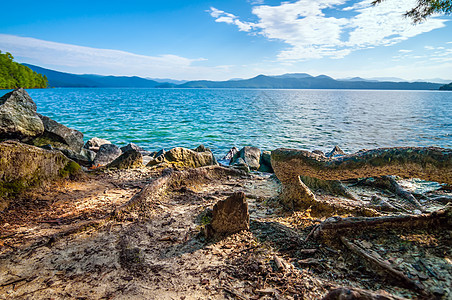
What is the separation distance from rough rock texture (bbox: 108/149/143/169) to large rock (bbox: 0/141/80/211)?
271 cm

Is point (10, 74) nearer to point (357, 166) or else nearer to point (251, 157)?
point (251, 157)

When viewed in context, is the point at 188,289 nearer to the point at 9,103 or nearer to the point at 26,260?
the point at 26,260

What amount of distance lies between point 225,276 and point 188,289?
0.55 meters

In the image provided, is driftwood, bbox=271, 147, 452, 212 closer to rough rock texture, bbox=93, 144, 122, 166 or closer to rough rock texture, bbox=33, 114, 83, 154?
rough rock texture, bbox=93, 144, 122, 166

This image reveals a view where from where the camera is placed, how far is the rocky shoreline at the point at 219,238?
3.19m

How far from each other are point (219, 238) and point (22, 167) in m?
5.24

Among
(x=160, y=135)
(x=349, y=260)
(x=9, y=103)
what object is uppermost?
(x=9, y=103)

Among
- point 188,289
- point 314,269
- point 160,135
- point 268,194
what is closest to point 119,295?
point 188,289

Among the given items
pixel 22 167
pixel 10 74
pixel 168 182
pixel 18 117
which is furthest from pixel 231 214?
pixel 10 74

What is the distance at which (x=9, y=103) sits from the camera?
962 centimetres

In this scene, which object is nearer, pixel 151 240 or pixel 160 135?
pixel 151 240

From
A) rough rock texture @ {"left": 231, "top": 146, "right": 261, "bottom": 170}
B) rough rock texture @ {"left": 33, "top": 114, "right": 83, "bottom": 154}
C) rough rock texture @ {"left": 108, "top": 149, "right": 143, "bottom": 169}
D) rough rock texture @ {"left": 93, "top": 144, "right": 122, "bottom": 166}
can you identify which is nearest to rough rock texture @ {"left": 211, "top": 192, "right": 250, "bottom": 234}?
rough rock texture @ {"left": 108, "top": 149, "right": 143, "bottom": 169}

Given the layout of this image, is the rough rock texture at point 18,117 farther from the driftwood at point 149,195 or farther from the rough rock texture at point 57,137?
the driftwood at point 149,195

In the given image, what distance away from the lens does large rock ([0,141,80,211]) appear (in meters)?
5.58
